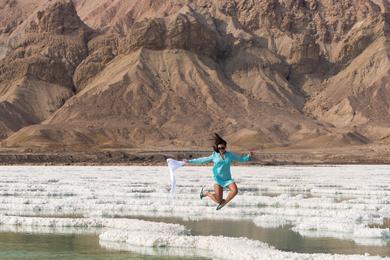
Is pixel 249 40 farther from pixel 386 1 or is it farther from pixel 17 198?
pixel 17 198

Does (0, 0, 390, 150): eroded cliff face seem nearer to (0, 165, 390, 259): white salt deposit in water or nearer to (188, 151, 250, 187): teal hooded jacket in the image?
(0, 165, 390, 259): white salt deposit in water

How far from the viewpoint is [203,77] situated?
119m

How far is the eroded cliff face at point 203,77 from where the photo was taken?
105 meters

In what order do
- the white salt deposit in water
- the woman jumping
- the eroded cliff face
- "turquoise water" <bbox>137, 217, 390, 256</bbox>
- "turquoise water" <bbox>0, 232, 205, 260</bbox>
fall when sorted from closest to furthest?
the woman jumping → "turquoise water" <bbox>0, 232, 205, 260</bbox> → "turquoise water" <bbox>137, 217, 390, 256</bbox> → the white salt deposit in water → the eroded cliff face

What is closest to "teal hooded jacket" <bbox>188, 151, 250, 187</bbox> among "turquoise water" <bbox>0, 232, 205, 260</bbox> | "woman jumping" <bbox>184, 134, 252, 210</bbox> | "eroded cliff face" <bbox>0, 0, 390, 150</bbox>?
"woman jumping" <bbox>184, 134, 252, 210</bbox>

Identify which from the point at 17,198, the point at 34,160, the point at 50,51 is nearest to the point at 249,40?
the point at 50,51

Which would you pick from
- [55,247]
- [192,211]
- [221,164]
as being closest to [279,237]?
[221,164]

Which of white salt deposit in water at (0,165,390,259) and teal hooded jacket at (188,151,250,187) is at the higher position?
teal hooded jacket at (188,151,250,187)

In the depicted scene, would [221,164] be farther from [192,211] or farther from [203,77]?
[203,77]

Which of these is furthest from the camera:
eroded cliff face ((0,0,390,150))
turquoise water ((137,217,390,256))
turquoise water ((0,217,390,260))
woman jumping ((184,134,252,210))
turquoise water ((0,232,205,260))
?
eroded cliff face ((0,0,390,150))

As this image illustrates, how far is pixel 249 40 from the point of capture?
131m

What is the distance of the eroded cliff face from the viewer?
105m

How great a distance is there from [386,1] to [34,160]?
10214 centimetres

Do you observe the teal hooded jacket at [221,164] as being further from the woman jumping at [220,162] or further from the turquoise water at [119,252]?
the turquoise water at [119,252]
